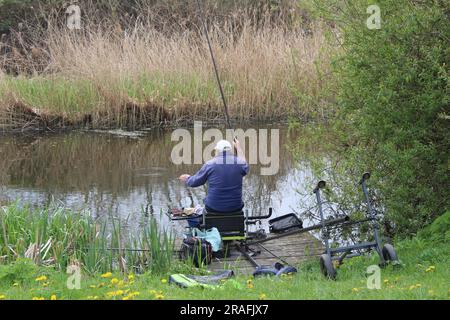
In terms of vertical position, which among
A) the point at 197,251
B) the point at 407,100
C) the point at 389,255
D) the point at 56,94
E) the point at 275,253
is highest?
the point at 56,94

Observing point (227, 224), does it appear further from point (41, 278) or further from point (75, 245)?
point (41, 278)

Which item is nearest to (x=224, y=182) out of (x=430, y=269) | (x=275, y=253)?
(x=275, y=253)

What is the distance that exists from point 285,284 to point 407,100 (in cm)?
266

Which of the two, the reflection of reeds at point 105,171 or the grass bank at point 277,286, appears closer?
the grass bank at point 277,286

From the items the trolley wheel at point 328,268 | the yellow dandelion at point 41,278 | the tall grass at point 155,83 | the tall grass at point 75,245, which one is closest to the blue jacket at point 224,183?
the tall grass at point 75,245

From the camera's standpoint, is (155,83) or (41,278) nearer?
(41,278)

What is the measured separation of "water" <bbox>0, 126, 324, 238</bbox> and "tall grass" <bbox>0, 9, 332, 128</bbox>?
0.59m

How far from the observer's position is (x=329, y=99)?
31.0 feet

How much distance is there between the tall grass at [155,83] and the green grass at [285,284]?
10624 millimetres

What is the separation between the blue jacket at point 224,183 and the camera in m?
8.33

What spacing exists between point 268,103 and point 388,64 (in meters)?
9.87

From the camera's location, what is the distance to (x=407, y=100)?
287 inches

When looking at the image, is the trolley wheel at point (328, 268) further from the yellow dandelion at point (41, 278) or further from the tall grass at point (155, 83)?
the tall grass at point (155, 83)
